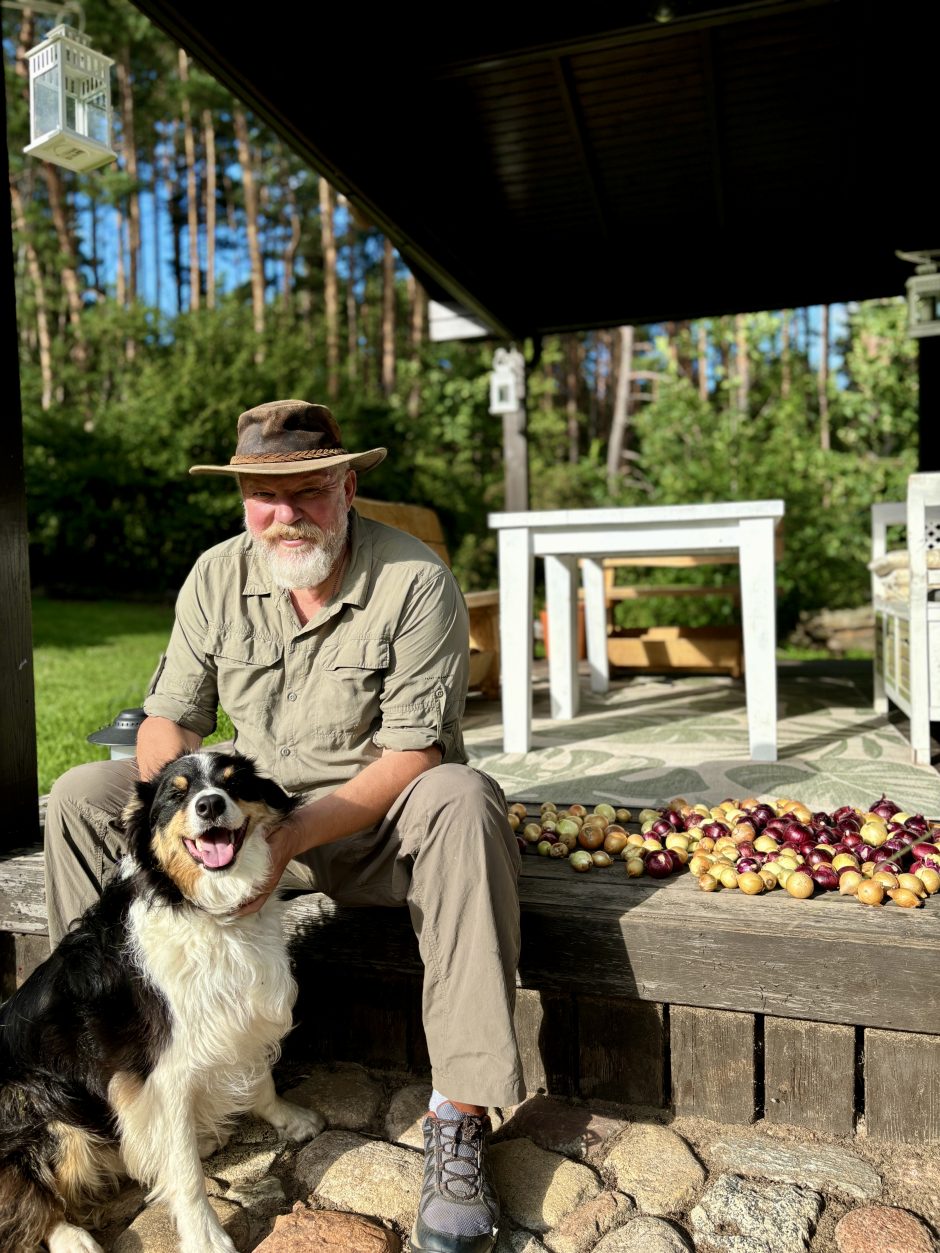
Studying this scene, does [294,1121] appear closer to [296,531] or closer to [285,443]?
[296,531]

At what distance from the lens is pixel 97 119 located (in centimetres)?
249

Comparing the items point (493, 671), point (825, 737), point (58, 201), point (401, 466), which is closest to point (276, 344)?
point (401, 466)

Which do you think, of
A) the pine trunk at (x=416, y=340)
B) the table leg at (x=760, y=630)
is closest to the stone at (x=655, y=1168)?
the table leg at (x=760, y=630)

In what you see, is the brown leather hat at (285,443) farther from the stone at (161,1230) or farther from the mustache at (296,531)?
the stone at (161,1230)

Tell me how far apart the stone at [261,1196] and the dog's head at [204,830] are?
23.5 inches

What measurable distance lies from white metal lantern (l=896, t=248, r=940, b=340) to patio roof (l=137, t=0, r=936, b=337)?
0.54 metres

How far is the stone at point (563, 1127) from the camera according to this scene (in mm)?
1894

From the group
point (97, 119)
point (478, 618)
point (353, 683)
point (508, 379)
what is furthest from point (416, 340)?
point (353, 683)

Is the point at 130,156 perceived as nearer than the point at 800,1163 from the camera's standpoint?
No

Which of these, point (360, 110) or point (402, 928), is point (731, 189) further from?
point (402, 928)

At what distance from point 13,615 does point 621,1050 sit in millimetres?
1844

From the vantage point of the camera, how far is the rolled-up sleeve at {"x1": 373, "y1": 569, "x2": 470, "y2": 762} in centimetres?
202

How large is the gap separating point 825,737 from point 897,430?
31.3ft

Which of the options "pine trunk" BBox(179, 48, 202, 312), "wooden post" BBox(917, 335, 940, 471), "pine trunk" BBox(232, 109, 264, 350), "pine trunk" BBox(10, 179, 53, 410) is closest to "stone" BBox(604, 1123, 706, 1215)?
"wooden post" BBox(917, 335, 940, 471)
